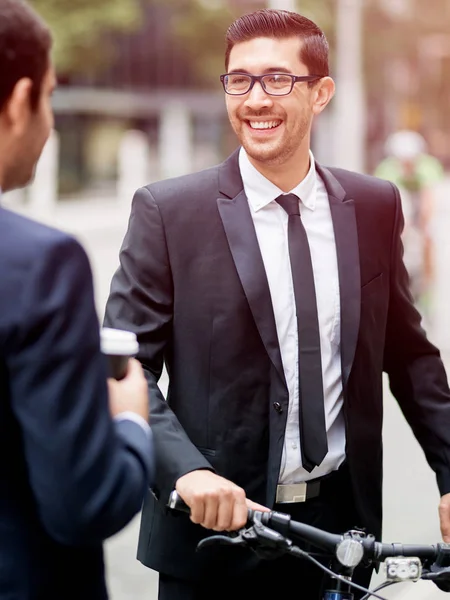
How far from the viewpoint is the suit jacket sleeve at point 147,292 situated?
2607 millimetres

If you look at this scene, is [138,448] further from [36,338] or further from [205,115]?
[205,115]

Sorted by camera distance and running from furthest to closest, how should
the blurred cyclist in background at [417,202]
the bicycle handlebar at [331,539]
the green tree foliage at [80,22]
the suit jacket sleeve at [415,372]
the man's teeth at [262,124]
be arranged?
the green tree foliage at [80,22] < the blurred cyclist in background at [417,202] < the suit jacket sleeve at [415,372] < the man's teeth at [262,124] < the bicycle handlebar at [331,539]

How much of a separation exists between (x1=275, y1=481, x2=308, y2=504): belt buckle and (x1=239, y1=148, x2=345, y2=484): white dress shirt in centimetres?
1

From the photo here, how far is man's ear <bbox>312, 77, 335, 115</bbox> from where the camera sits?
9.39ft

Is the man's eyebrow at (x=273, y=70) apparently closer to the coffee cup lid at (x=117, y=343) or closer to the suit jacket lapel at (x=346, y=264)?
the suit jacket lapel at (x=346, y=264)

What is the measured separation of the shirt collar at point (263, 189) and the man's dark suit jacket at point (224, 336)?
27 mm

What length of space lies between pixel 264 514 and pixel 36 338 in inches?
31.5

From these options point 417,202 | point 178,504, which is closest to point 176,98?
point 417,202

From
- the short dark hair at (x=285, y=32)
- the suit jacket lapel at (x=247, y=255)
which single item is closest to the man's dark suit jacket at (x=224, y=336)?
the suit jacket lapel at (x=247, y=255)

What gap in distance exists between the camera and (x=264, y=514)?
2145mm

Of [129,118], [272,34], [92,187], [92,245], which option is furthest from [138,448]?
[129,118]

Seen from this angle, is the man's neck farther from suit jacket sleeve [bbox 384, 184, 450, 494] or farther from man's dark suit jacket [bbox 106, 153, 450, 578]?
suit jacket sleeve [bbox 384, 184, 450, 494]

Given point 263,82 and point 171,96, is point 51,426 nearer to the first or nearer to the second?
point 263,82

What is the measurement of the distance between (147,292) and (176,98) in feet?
174
